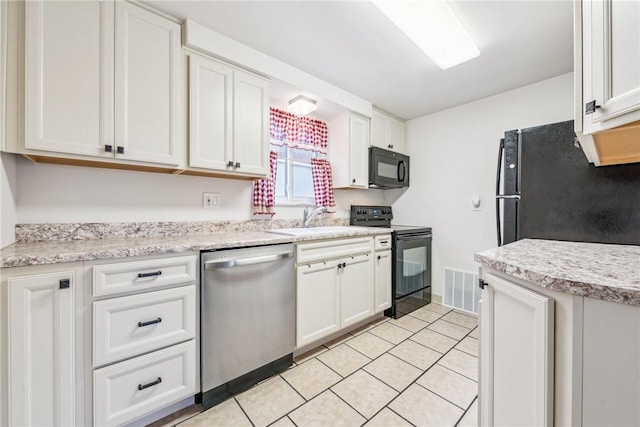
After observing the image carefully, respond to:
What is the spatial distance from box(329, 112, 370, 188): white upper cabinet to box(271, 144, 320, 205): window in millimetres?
245

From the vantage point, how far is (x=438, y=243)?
9.91 ft

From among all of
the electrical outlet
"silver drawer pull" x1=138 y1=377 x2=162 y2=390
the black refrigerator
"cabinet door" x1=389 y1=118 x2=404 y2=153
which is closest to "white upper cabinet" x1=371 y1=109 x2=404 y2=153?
"cabinet door" x1=389 y1=118 x2=404 y2=153

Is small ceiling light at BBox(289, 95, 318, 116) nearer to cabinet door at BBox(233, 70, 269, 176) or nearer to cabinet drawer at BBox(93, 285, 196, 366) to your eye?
→ cabinet door at BBox(233, 70, 269, 176)

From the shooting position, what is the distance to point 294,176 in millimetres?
2666

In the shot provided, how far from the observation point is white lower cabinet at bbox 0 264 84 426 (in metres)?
0.96

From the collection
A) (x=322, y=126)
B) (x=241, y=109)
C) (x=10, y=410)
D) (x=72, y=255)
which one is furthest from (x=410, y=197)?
(x=10, y=410)

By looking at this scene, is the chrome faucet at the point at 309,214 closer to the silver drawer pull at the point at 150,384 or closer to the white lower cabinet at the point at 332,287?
the white lower cabinet at the point at 332,287

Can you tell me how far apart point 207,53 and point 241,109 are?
394 mm

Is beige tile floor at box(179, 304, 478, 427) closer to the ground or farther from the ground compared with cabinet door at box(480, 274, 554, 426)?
closer to the ground

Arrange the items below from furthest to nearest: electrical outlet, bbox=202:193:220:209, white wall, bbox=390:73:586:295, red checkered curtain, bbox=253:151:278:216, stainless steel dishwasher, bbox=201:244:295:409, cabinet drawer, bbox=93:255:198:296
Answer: white wall, bbox=390:73:586:295 → red checkered curtain, bbox=253:151:278:216 → electrical outlet, bbox=202:193:220:209 → stainless steel dishwasher, bbox=201:244:295:409 → cabinet drawer, bbox=93:255:198:296

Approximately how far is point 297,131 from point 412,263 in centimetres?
188

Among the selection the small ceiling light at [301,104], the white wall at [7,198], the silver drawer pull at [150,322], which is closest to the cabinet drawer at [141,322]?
the silver drawer pull at [150,322]

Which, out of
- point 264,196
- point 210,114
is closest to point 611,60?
point 210,114

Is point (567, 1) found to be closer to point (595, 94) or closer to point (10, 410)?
point (595, 94)
